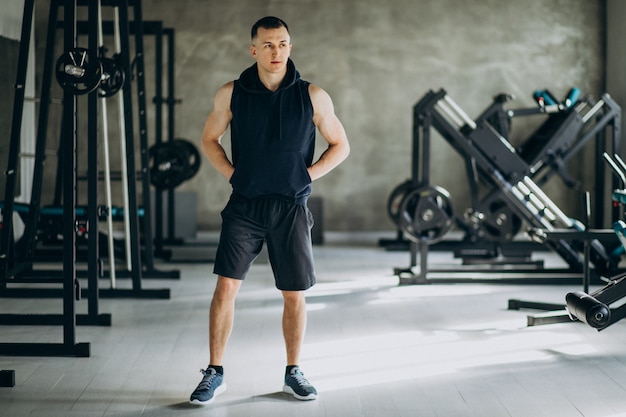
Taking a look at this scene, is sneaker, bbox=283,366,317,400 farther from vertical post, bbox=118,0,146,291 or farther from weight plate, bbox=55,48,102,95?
vertical post, bbox=118,0,146,291

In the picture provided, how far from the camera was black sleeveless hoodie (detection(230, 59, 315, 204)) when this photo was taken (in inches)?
129

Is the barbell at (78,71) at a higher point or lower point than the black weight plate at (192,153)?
higher

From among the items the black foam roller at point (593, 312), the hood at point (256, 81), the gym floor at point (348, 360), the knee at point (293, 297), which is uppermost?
the hood at point (256, 81)

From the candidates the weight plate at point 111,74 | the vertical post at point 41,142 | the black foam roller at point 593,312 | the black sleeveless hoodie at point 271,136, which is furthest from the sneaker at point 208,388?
the weight plate at point 111,74

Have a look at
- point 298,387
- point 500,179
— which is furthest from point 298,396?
point 500,179

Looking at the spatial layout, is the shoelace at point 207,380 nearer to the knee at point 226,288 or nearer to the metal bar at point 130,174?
the knee at point 226,288

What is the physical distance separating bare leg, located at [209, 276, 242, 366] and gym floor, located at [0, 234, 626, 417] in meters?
0.23

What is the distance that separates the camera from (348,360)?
4137 millimetres

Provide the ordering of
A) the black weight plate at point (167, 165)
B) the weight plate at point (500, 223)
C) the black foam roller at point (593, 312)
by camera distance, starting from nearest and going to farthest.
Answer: the black foam roller at point (593, 312) → the weight plate at point (500, 223) → the black weight plate at point (167, 165)

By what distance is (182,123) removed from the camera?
959 cm

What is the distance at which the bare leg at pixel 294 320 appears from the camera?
11.2 ft

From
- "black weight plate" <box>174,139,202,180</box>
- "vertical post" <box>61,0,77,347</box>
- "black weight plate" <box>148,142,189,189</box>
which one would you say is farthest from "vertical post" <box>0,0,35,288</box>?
"black weight plate" <box>174,139,202,180</box>

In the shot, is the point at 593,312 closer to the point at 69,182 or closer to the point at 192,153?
the point at 69,182

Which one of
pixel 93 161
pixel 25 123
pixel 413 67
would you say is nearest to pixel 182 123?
pixel 25 123
